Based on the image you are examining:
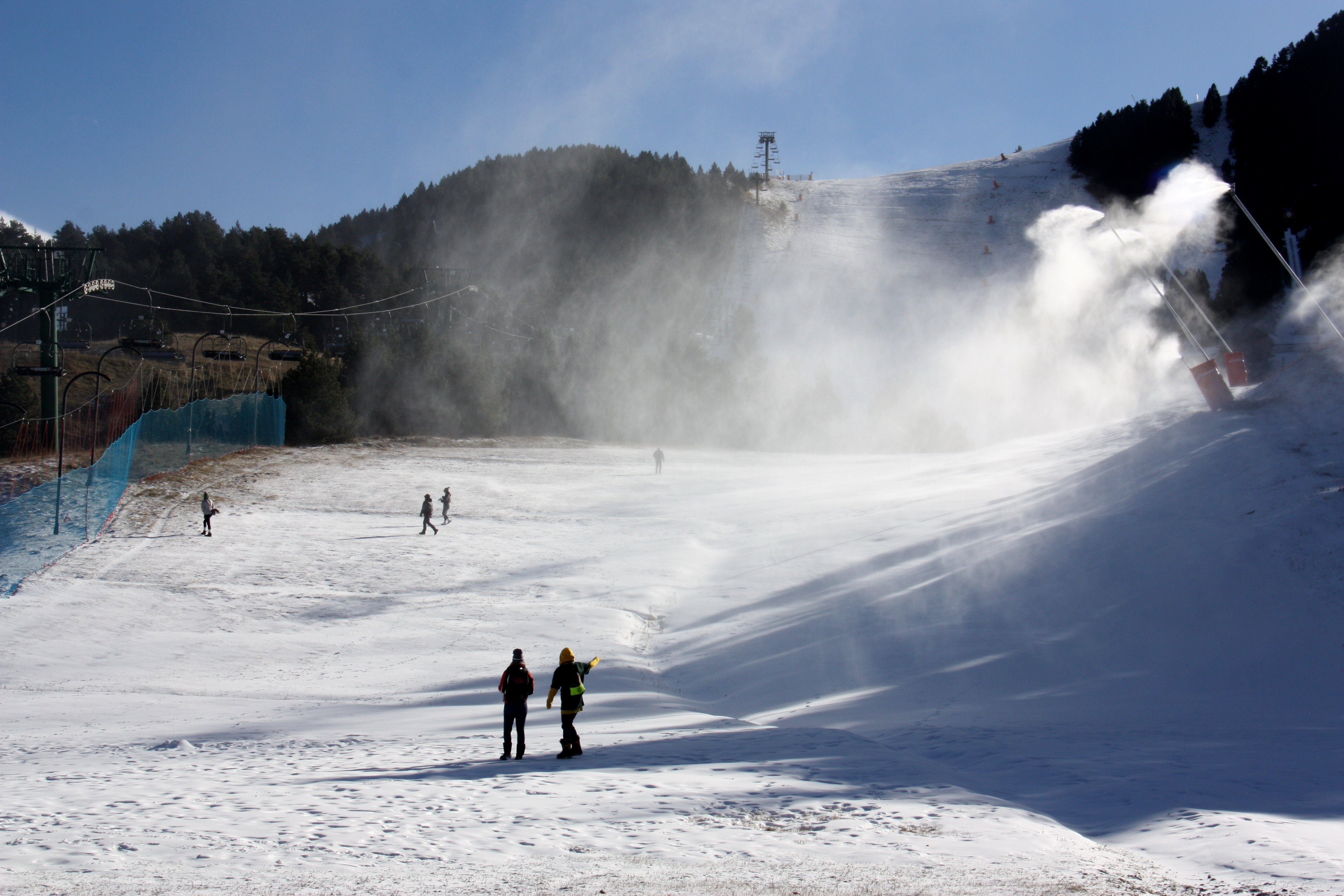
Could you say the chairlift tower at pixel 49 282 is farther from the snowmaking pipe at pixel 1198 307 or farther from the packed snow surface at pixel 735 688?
the snowmaking pipe at pixel 1198 307

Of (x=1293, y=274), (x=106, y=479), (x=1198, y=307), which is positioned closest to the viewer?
(x=106, y=479)

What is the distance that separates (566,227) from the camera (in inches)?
4724

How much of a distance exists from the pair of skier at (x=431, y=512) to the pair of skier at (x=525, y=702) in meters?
15.6

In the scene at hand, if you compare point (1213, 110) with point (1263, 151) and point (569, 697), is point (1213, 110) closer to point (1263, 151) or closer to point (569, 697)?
point (1263, 151)

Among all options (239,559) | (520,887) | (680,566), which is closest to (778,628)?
(680,566)

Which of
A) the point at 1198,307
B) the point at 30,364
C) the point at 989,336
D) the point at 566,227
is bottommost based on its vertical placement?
the point at 30,364

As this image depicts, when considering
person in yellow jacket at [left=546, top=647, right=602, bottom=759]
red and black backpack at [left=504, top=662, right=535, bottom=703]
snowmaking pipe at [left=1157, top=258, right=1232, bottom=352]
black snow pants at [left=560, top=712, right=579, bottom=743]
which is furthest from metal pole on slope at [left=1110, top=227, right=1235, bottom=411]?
red and black backpack at [left=504, top=662, right=535, bottom=703]

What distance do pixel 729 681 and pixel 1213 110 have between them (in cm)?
11301

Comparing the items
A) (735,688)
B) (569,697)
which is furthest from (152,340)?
(569,697)

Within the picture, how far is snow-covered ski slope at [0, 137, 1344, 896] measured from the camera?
588cm

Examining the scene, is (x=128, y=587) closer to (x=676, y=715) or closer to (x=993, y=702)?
(x=676, y=715)

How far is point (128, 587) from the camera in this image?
1758cm

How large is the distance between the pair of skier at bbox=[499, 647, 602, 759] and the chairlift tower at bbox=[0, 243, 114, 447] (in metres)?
24.8

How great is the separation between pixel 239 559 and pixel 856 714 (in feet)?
52.9
